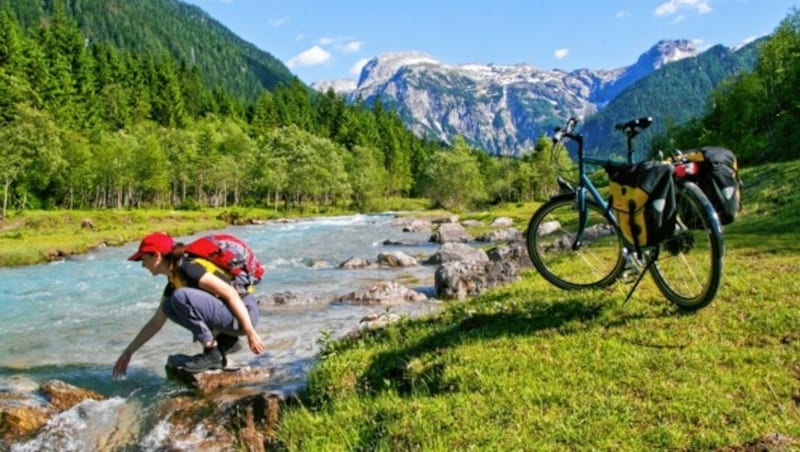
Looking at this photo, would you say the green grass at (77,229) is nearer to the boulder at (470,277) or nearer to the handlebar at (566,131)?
the boulder at (470,277)

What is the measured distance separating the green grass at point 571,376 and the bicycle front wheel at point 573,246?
0.98 feet

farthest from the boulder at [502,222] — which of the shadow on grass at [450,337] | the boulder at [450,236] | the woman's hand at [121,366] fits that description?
the woman's hand at [121,366]

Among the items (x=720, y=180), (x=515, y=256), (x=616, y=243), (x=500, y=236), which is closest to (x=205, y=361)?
(x=616, y=243)

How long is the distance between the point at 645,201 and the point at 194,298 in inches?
213

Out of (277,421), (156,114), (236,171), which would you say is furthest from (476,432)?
(156,114)

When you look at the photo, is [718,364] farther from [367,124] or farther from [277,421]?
[367,124]

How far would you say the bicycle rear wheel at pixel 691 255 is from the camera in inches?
261

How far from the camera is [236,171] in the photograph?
9531 centimetres

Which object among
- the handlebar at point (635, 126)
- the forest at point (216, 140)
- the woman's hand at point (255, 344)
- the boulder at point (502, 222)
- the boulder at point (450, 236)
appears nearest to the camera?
the woman's hand at point (255, 344)

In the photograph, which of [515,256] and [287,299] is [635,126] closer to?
[515,256]

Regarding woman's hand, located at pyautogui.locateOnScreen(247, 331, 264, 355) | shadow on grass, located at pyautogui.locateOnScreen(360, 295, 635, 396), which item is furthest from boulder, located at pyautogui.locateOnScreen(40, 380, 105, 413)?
shadow on grass, located at pyautogui.locateOnScreen(360, 295, 635, 396)

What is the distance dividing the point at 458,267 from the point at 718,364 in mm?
13328

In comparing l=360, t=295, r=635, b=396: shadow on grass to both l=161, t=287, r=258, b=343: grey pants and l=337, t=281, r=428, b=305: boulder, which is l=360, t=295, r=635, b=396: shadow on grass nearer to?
l=161, t=287, r=258, b=343: grey pants

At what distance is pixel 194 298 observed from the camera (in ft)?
23.0
